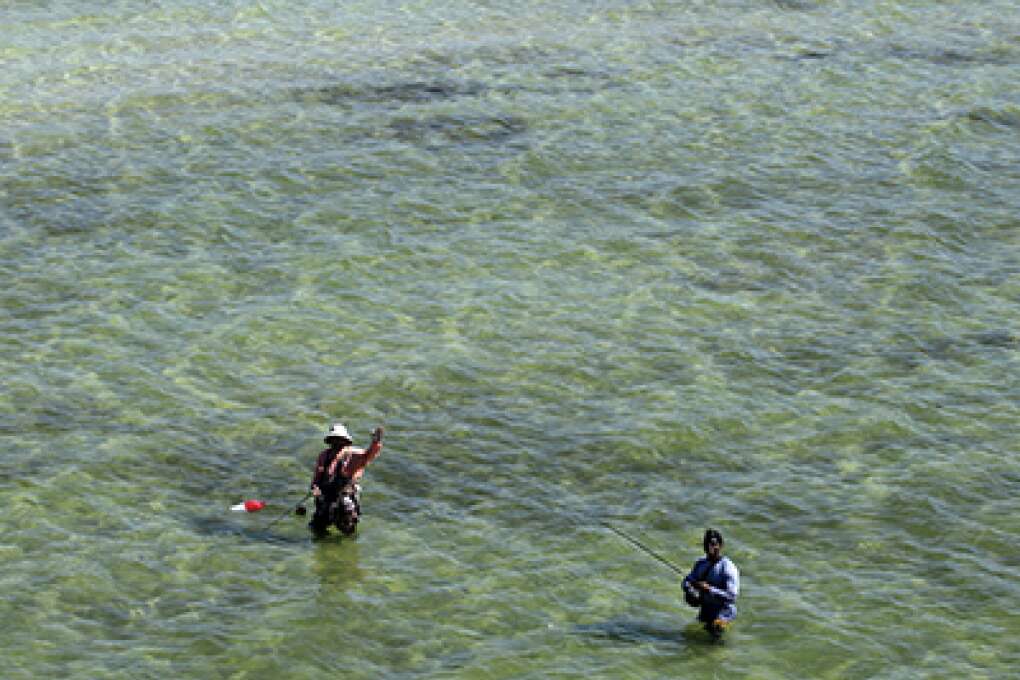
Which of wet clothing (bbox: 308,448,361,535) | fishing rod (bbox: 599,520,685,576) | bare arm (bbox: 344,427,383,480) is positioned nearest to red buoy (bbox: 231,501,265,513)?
wet clothing (bbox: 308,448,361,535)

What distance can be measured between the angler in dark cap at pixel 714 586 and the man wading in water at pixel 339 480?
17.7ft

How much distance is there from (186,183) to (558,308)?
11.8 meters

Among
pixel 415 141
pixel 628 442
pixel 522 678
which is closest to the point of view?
pixel 522 678

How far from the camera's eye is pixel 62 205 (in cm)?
3706

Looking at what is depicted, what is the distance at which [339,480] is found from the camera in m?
23.3

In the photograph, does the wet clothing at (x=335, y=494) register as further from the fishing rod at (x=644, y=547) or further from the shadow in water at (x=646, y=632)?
the shadow in water at (x=646, y=632)

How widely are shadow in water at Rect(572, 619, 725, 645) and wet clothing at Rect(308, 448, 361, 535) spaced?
4271 millimetres

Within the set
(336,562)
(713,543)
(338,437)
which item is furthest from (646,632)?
(338,437)

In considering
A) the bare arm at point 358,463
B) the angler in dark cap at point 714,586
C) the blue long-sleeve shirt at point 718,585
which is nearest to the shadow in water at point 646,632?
the angler in dark cap at point 714,586

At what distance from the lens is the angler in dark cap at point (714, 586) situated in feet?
68.4

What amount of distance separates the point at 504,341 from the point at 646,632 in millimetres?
10538

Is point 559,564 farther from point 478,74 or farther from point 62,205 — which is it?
point 478,74

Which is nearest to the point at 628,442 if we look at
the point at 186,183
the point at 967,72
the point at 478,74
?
the point at 186,183

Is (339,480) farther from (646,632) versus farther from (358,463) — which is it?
(646,632)
